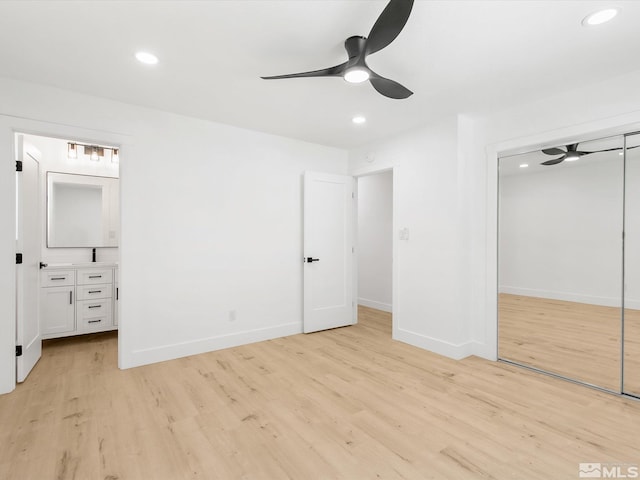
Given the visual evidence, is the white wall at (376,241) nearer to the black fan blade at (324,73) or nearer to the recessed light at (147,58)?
the black fan blade at (324,73)

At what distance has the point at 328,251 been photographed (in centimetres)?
451

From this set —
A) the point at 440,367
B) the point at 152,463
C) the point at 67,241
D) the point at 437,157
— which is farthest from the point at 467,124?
the point at 67,241

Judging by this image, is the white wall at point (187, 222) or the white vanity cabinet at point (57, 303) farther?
the white vanity cabinet at point (57, 303)

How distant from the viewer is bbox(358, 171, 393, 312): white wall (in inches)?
221

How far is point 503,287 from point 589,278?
72 centimetres

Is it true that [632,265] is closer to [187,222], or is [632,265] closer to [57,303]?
[187,222]

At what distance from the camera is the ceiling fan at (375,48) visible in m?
1.56

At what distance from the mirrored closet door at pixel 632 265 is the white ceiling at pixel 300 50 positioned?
72cm

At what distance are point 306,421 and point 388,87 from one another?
7.92ft

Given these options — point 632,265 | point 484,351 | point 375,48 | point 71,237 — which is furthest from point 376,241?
point 71,237

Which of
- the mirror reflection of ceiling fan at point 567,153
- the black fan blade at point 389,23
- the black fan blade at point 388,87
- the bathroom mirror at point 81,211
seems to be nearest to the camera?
the black fan blade at point 389,23

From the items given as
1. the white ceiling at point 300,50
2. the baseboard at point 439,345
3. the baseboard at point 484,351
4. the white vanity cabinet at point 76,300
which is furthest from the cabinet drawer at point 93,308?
the baseboard at point 484,351

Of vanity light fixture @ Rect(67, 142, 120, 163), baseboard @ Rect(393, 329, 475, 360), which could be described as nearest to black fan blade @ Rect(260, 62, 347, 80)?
baseboard @ Rect(393, 329, 475, 360)

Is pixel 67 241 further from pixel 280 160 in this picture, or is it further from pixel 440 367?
pixel 440 367
